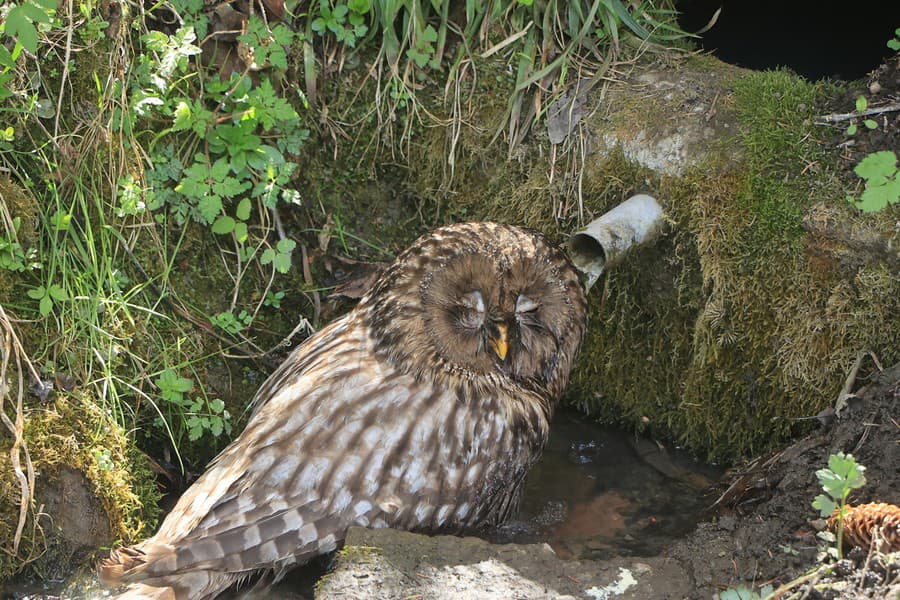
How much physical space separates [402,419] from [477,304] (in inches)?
19.8

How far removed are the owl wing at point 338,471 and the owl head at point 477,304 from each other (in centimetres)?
13

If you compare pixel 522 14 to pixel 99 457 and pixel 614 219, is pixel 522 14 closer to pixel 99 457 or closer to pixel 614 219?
pixel 614 219

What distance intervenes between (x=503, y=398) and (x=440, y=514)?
52 centimetres

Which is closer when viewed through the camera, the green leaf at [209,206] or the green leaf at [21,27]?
the green leaf at [21,27]

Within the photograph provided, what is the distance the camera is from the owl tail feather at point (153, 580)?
2846 millimetres

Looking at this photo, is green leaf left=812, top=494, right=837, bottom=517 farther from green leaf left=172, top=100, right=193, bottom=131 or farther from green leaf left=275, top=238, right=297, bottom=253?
green leaf left=172, top=100, right=193, bottom=131

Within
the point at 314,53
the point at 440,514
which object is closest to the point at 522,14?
the point at 314,53

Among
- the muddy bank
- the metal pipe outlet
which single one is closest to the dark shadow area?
the metal pipe outlet

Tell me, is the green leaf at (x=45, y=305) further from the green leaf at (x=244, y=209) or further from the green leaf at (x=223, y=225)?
the green leaf at (x=244, y=209)

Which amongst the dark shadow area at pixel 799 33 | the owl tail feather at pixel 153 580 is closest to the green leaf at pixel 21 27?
the owl tail feather at pixel 153 580

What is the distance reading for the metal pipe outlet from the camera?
3.88 m

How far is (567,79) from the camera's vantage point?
4387mm

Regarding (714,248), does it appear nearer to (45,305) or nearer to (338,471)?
(338,471)

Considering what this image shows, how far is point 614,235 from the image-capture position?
388cm
